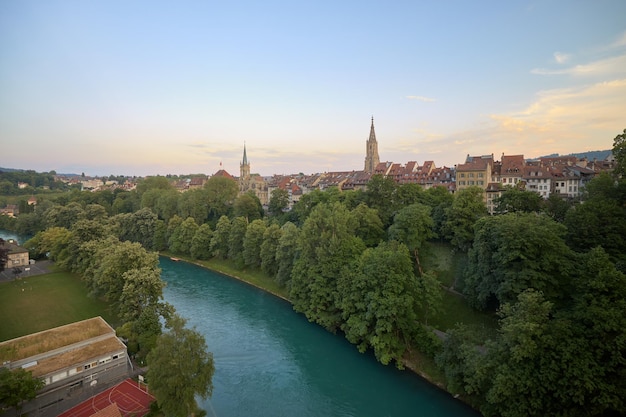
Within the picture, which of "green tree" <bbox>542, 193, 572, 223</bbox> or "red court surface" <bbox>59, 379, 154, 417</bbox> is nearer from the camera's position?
"red court surface" <bbox>59, 379, 154, 417</bbox>

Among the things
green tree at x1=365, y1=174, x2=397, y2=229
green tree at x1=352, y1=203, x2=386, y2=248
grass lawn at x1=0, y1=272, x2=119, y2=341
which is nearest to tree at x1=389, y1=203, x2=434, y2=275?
green tree at x1=352, y1=203, x2=386, y2=248

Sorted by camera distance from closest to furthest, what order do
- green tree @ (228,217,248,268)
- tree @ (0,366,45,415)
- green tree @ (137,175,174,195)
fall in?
tree @ (0,366,45,415) → green tree @ (228,217,248,268) → green tree @ (137,175,174,195)

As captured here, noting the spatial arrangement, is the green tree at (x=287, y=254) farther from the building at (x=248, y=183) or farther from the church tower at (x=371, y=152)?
the building at (x=248, y=183)

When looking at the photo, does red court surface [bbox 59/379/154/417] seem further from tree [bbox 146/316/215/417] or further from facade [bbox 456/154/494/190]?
facade [bbox 456/154/494/190]

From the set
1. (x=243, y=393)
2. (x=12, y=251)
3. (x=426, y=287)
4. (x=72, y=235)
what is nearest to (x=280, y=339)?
(x=243, y=393)

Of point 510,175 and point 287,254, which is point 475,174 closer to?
point 510,175

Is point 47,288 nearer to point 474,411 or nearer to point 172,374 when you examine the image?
point 172,374
